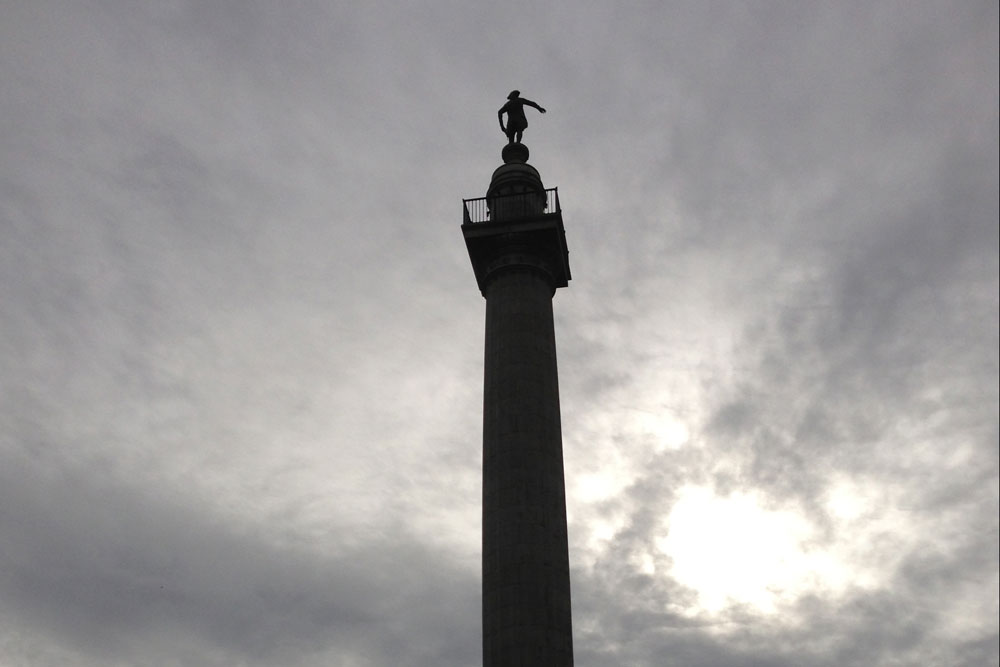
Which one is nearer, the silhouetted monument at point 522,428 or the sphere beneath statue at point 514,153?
the silhouetted monument at point 522,428

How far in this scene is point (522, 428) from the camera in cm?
4406

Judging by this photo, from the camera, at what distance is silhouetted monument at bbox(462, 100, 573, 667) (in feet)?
131

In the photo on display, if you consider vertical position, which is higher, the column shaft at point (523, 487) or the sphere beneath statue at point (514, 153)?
the sphere beneath statue at point (514, 153)

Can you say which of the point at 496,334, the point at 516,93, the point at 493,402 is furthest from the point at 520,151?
the point at 493,402

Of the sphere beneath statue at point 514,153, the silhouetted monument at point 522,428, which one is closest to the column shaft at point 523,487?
the silhouetted monument at point 522,428

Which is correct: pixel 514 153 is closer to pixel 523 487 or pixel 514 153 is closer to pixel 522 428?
pixel 522 428

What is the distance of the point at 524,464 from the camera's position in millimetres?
43094

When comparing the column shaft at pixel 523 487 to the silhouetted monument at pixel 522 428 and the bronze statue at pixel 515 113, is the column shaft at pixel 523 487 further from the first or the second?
the bronze statue at pixel 515 113

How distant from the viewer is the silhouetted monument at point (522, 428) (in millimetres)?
39812

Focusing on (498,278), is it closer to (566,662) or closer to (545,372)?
(545,372)

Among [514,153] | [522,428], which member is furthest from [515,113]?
[522,428]

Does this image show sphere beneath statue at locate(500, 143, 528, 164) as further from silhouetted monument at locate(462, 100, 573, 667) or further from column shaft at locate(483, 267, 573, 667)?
column shaft at locate(483, 267, 573, 667)

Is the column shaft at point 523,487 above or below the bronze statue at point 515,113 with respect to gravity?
below

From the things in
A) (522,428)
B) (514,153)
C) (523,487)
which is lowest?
(523,487)
